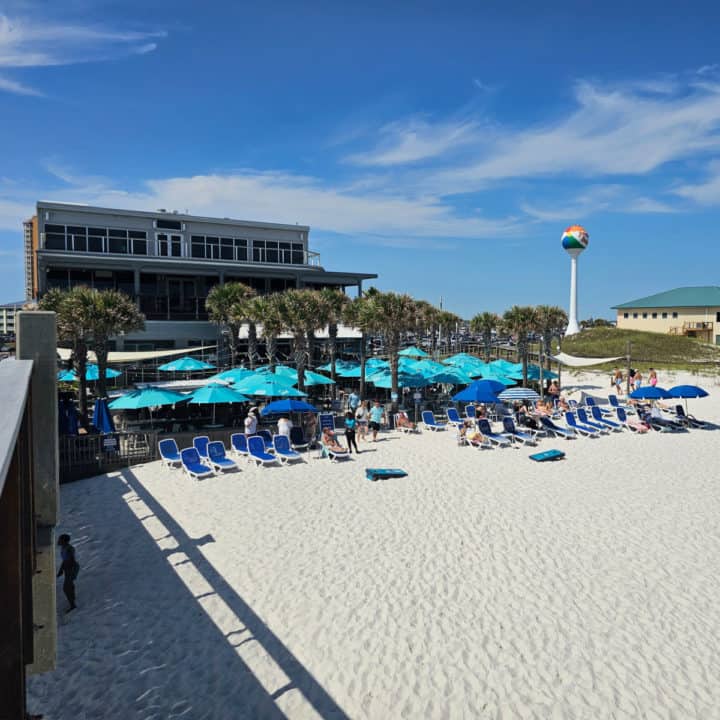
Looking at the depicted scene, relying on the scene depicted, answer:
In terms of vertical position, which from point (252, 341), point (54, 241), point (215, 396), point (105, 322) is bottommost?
point (215, 396)

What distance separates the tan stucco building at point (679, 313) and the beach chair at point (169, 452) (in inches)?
2766

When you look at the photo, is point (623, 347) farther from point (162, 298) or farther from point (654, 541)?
point (654, 541)

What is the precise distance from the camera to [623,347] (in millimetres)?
58125

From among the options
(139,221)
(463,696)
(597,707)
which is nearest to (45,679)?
(463,696)

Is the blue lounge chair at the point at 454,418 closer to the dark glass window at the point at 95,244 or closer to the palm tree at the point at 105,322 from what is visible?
the palm tree at the point at 105,322

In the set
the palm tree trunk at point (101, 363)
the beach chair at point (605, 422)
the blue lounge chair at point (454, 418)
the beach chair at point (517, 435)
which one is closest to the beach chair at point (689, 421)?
the beach chair at point (605, 422)

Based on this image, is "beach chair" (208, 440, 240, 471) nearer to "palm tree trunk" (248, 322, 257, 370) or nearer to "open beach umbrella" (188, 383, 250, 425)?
"open beach umbrella" (188, 383, 250, 425)

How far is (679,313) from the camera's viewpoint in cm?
7569

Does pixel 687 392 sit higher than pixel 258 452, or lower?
higher

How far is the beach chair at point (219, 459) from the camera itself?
15.9 metres

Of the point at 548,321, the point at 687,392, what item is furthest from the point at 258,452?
the point at 548,321

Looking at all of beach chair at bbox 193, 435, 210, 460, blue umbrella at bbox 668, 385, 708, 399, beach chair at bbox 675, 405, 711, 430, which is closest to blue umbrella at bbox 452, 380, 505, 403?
blue umbrella at bbox 668, 385, 708, 399

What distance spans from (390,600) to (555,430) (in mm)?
14487

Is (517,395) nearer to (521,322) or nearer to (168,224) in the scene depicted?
(521,322)
